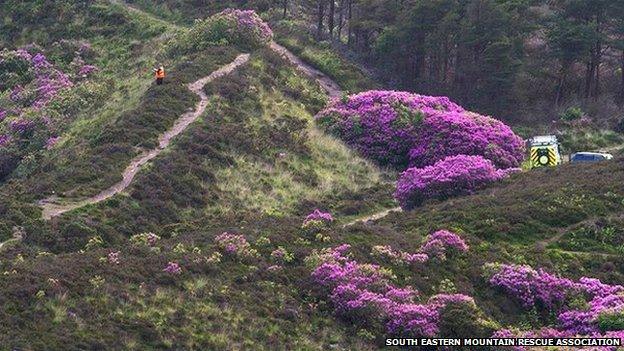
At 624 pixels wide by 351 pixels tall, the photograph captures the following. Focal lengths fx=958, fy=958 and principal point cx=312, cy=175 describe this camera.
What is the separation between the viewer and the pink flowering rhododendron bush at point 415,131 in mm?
49500

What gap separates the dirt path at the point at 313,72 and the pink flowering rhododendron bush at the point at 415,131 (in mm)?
7097

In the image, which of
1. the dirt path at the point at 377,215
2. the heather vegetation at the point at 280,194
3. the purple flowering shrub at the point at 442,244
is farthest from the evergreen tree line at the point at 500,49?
the purple flowering shrub at the point at 442,244

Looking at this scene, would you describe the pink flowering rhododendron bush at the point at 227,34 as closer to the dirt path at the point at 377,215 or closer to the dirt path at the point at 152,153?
the dirt path at the point at 152,153

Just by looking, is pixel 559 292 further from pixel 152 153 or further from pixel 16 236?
pixel 152 153

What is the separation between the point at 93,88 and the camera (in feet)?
188

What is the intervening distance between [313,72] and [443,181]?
84.0ft

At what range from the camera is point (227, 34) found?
6219 cm

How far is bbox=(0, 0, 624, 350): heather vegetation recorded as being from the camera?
26.1 m

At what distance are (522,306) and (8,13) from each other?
59.4m

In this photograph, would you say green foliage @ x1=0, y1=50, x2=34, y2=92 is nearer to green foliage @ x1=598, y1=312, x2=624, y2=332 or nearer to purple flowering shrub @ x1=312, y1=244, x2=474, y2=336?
purple flowering shrub @ x1=312, y1=244, x2=474, y2=336

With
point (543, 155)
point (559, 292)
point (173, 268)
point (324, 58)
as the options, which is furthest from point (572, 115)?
point (173, 268)

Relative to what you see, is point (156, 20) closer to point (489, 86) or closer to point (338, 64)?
point (338, 64)

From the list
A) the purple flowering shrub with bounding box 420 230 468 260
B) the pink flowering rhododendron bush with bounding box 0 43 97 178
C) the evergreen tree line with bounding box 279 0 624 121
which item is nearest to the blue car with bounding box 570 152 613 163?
the evergreen tree line with bounding box 279 0 624 121

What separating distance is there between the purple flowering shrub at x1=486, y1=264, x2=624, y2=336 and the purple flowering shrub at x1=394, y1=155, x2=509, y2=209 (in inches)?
467
